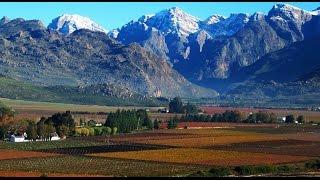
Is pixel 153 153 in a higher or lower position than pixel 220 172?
higher

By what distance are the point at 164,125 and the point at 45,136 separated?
43356 mm

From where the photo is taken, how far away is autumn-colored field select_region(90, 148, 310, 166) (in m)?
80.2

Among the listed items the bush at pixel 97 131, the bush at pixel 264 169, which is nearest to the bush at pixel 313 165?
the bush at pixel 264 169

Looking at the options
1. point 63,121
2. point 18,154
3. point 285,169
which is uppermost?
point 63,121

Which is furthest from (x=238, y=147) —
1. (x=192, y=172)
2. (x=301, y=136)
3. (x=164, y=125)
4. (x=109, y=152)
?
(x=164, y=125)

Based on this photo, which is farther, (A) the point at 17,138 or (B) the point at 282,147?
(A) the point at 17,138

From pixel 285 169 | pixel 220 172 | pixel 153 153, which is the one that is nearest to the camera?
pixel 220 172

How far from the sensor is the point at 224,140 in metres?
117

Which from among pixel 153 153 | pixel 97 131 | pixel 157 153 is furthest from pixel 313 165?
pixel 97 131

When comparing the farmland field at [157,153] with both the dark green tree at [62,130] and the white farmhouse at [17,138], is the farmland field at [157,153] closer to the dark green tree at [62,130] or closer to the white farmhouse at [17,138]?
the dark green tree at [62,130]

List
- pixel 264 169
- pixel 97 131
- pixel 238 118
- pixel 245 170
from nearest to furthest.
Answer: pixel 245 170, pixel 264 169, pixel 97 131, pixel 238 118

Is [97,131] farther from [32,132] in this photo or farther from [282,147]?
[282,147]

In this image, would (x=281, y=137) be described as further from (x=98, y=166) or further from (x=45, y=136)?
Answer: (x=98, y=166)

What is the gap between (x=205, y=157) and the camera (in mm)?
86000
